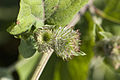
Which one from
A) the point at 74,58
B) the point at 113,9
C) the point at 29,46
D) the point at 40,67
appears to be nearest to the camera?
the point at 40,67

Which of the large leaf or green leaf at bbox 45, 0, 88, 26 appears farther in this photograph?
green leaf at bbox 45, 0, 88, 26

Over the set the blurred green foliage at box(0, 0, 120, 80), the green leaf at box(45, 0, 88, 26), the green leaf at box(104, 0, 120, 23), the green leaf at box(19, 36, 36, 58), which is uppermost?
the green leaf at box(45, 0, 88, 26)

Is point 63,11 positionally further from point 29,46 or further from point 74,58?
point 74,58

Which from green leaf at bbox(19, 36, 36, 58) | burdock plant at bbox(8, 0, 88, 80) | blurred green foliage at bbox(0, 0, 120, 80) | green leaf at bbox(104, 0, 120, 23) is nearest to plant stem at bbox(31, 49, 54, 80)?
burdock plant at bbox(8, 0, 88, 80)

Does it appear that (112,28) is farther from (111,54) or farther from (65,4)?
(65,4)

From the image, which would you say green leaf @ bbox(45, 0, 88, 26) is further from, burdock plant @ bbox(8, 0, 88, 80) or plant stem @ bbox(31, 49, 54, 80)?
plant stem @ bbox(31, 49, 54, 80)

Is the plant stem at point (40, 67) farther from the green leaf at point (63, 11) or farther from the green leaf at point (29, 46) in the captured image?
the green leaf at point (63, 11)

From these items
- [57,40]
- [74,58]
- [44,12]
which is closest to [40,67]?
[57,40]

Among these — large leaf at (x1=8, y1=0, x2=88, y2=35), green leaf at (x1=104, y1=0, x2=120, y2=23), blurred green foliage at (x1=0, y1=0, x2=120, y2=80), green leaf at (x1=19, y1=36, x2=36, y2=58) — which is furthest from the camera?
green leaf at (x1=104, y1=0, x2=120, y2=23)

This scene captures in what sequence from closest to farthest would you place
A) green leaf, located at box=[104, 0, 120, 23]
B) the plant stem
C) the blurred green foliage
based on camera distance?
the plant stem < the blurred green foliage < green leaf, located at box=[104, 0, 120, 23]

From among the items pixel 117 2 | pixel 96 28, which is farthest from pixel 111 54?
pixel 117 2

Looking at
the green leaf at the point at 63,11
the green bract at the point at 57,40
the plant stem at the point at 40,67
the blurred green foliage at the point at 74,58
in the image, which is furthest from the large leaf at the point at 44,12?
the blurred green foliage at the point at 74,58
